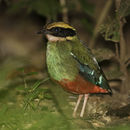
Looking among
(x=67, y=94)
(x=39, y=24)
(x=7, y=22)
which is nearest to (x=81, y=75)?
(x=67, y=94)

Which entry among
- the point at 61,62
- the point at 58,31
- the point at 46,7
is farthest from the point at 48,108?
the point at 46,7

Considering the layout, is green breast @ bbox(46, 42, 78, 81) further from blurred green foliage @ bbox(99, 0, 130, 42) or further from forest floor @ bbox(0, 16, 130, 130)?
blurred green foliage @ bbox(99, 0, 130, 42)

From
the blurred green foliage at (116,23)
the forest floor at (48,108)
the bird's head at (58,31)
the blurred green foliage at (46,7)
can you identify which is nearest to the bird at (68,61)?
the bird's head at (58,31)

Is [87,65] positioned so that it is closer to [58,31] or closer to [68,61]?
[68,61]

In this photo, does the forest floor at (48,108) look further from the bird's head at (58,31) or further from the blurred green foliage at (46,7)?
the blurred green foliage at (46,7)

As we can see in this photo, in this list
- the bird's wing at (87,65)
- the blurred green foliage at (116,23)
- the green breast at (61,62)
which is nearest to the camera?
the green breast at (61,62)

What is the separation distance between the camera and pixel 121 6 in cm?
575

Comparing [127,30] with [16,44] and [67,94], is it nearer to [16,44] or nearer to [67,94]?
[16,44]

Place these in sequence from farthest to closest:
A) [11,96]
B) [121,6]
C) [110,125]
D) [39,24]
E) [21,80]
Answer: [39,24] < [21,80] < [11,96] < [121,6] < [110,125]

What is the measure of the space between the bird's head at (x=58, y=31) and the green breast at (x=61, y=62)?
102mm

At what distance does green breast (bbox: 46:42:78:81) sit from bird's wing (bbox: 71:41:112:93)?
10 centimetres

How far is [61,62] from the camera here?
4.98 m

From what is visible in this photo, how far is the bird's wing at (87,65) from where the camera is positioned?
5.11 meters

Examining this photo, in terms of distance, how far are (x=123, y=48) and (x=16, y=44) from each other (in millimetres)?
6303
